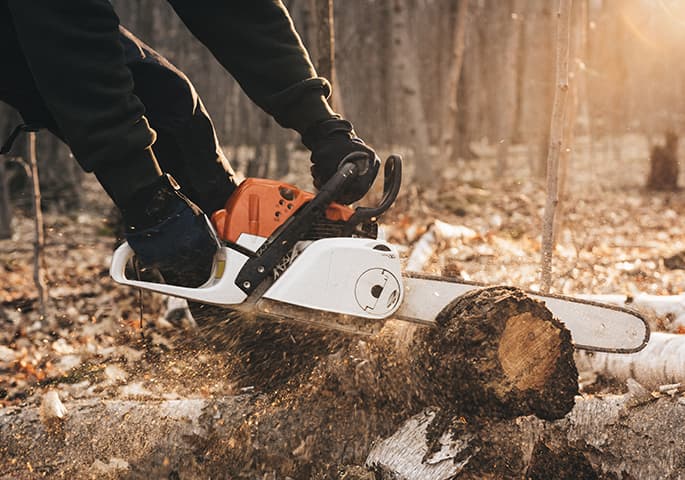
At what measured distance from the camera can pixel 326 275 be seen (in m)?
2.06

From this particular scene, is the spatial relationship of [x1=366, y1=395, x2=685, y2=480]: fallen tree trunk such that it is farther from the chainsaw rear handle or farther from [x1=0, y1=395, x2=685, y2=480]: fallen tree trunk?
the chainsaw rear handle

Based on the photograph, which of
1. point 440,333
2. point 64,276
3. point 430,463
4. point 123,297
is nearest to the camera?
point 430,463

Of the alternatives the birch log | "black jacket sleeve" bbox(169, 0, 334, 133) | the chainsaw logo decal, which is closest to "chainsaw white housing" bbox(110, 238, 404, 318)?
the chainsaw logo decal

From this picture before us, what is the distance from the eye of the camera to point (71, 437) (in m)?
2.12

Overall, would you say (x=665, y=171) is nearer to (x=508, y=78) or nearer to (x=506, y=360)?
(x=508, y=78)

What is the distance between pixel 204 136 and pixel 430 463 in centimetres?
137

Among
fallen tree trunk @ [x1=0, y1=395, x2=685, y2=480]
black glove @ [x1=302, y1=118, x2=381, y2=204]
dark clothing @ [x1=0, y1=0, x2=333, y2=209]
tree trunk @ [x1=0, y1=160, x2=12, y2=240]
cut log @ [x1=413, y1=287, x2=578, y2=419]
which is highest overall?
dark clothing @ [x1=0, y1=0, x2=333, y2=209]

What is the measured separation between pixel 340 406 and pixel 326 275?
432mm

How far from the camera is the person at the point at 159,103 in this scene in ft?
5.95

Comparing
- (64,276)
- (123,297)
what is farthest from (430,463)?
(64,276)

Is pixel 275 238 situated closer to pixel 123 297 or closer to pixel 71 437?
pixel 71 437

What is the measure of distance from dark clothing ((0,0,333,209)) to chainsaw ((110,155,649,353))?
0.29 m

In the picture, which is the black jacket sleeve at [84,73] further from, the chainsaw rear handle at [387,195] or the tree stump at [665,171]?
the tree stump at [665,171]

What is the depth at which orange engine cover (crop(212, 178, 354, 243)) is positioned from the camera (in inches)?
85.0
